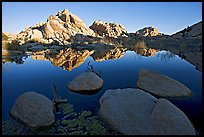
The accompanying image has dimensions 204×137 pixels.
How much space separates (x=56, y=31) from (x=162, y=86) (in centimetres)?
7910

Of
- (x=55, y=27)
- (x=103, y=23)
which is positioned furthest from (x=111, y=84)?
(x=103, y=23)

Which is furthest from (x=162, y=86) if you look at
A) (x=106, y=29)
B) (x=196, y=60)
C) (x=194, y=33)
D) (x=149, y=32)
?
(x=149, y=32)

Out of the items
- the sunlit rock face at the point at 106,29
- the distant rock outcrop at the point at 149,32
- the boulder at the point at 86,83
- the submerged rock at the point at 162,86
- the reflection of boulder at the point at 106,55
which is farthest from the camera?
the distant rock outcrop at the point at 149,32

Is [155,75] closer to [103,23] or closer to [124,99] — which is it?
[124,99]

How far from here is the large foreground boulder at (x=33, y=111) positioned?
35.7 ft

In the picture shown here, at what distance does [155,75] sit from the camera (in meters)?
18.1

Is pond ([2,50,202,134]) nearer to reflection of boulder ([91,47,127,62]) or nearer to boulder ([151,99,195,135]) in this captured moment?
boulder ([151,99,195,135])

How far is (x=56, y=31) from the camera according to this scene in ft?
291

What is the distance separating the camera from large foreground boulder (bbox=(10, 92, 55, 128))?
1088 centimetres

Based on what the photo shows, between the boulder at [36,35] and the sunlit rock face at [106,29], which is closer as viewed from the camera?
the boulder at [36,35]

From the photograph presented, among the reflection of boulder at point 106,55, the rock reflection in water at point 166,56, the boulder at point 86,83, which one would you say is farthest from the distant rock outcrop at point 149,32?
the boulder at point 86,83

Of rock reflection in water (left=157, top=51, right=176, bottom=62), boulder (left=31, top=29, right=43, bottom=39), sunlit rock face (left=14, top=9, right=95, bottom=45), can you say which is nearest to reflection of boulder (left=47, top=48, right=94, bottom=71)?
rock reflection in water (left=157, top=51, right=176, bottom=62)

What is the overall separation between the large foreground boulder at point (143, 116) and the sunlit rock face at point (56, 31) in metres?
61.7

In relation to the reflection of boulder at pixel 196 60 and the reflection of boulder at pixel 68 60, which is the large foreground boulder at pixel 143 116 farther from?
the reflection of boulder at pixel 196 60
